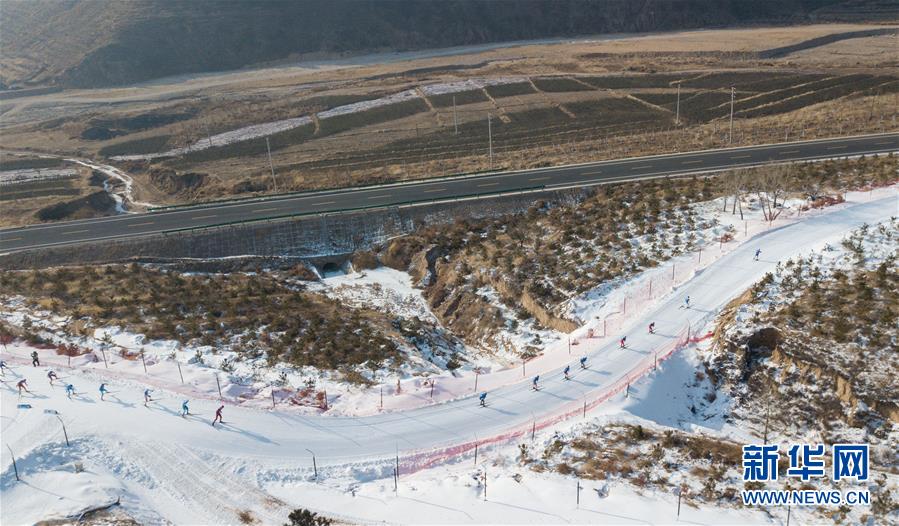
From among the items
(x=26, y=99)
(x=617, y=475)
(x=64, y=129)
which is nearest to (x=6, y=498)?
(x=617, y=475)

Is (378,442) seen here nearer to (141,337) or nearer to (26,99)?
(141,337)

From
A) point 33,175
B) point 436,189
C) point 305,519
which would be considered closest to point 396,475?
point 305,519

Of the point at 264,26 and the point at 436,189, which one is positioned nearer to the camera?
the point at 436,189

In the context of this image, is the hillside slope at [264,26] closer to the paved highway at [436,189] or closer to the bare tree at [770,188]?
the paved highway at [436,189]

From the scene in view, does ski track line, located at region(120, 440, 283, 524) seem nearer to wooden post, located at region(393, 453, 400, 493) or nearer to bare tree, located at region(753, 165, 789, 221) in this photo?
wooden post, located at region(393, 453, 400, 493)

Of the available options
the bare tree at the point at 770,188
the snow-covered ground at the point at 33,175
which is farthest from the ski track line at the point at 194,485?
the snow-covered ground at the point at 33,175

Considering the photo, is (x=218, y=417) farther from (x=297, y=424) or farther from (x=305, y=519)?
(x=305, y=519)

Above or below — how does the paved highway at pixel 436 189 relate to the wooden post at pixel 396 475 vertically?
above
